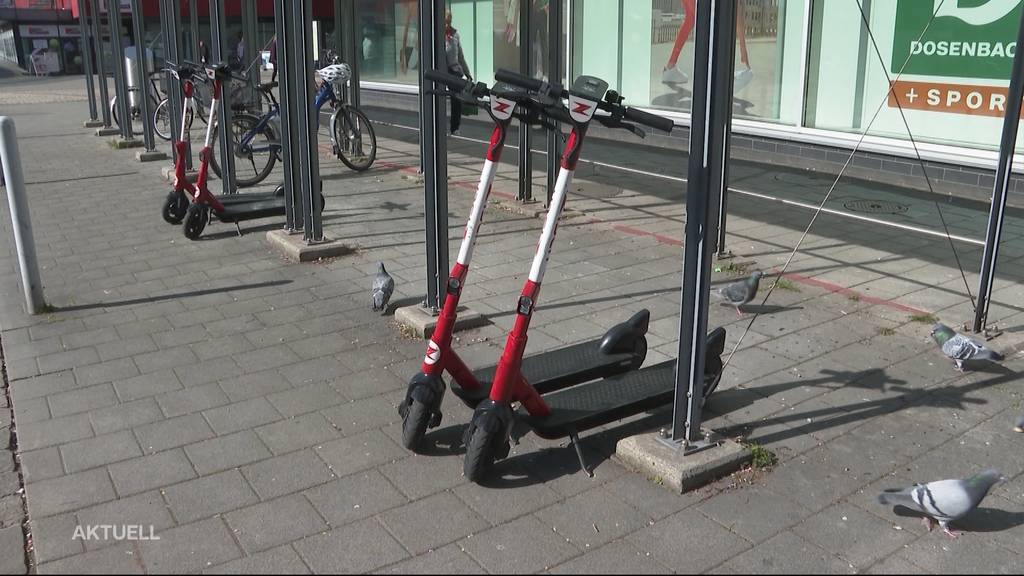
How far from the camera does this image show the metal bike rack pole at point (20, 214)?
19.0ft

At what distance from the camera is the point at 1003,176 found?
4945 mm

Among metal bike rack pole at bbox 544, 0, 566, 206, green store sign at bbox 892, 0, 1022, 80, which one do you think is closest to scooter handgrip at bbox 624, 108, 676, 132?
metal bike rack pole at bbox 544, 0, 566, 206

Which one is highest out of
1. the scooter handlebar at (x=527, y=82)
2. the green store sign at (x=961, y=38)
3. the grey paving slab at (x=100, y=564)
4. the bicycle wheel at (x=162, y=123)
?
the green store sign at (x=961, y=38)

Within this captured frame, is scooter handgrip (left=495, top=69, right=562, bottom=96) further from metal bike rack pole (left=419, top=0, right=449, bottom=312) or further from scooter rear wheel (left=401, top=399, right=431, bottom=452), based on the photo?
metal bike rack pole (left=419, top=0, right=449, bottom=312)

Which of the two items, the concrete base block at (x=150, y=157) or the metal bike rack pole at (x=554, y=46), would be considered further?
the concrete base block at (x=150, y=157)

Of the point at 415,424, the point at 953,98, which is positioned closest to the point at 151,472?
the point at 415,424

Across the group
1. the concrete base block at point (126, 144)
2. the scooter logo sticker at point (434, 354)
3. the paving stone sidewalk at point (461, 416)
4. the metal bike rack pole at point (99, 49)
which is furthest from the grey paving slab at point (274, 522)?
the metal bike rack pole at point (99, 49)

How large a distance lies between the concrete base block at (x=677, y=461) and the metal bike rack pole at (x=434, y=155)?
79.4 inches

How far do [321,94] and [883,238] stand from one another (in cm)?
673

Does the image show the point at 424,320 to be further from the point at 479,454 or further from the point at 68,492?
the point at 68,492

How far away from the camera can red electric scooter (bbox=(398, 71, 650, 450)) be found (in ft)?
12.2

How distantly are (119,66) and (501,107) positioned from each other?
12356 millimetres

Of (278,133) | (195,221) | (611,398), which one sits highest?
(278,133)

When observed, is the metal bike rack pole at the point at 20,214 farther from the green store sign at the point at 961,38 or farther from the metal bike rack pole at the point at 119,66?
the metal bike rack pole at the point at 119,66
